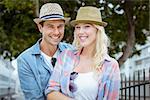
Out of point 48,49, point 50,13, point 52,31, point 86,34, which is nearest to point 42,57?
point 48,49

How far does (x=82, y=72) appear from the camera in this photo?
2771 millimetres

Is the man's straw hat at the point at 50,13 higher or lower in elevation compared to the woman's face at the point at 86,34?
higher

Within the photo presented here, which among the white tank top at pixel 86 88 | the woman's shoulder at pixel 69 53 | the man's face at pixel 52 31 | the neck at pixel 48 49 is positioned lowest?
the white tank top at pixel 86 88

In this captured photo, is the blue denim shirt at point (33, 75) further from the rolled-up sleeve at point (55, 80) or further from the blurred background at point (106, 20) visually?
the blurred background at point (106, 20)

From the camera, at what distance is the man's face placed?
3.07m

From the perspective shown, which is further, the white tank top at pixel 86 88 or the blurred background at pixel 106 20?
the blurred background at pixel 106 20

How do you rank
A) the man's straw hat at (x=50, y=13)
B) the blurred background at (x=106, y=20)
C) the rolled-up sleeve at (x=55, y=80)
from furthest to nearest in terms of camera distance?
the blurred background at (x=106, y=20) → the man's straw hat at (x=50, y=13) → the rolled-up sleeve at (x=55, y=80)

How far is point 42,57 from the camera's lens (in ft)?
10.2

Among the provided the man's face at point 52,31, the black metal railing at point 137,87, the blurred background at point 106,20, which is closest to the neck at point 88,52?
the man's face at point 52,31

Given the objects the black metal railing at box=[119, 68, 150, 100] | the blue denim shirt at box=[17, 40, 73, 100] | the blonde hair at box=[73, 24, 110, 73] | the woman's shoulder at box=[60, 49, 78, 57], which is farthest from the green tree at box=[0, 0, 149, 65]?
the blonde hair at box=[73, 24, 110, 73]

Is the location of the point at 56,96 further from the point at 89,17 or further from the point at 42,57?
the point at 89,17

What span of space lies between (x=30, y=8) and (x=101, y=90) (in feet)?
25.6

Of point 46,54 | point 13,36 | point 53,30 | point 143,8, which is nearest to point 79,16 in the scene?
point 53,30

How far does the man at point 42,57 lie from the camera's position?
299 centimetres
